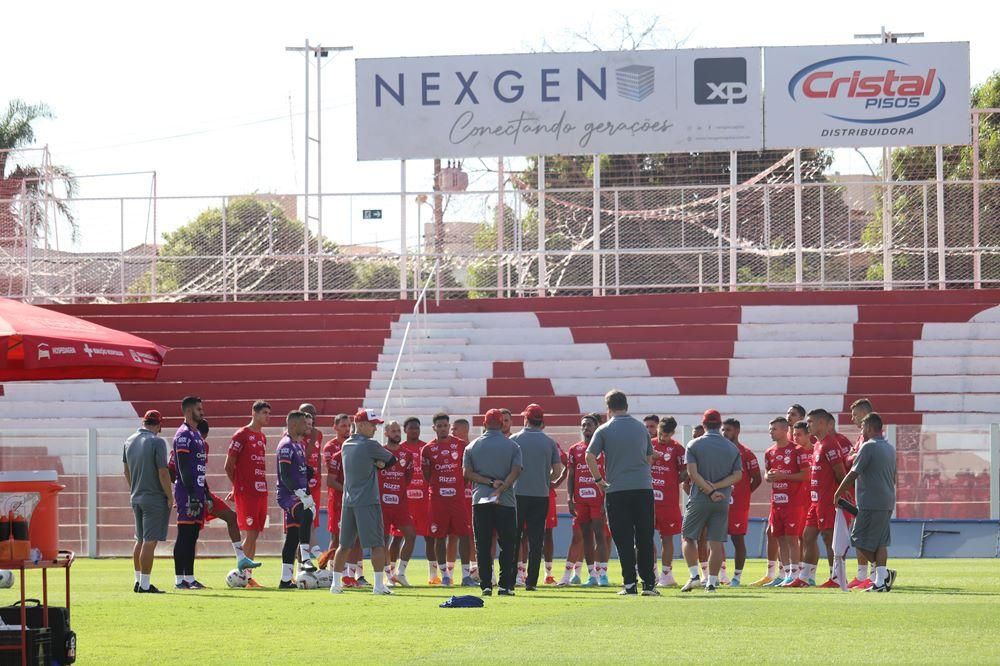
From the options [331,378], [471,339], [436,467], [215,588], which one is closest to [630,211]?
[471,339]

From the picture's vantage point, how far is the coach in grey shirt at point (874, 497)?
54.0ft

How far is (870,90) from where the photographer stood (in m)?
30.6

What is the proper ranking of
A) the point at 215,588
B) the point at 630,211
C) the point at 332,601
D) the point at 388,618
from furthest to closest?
the point at 630,211
the point at 215,588
the point at 332,601
the point at 388,618

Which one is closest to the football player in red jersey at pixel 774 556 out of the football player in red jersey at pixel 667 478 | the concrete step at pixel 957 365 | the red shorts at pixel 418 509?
the football player in red jersey at pixel 667 478

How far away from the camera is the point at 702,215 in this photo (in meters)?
29.2

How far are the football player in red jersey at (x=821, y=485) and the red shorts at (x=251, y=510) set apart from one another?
5692 millimetres

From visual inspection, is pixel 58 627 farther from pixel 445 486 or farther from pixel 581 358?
pixel 581 358

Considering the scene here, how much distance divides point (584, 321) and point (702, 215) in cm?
287

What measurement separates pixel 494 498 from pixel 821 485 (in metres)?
3.69

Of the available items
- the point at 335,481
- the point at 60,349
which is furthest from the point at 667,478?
the point at 60,349

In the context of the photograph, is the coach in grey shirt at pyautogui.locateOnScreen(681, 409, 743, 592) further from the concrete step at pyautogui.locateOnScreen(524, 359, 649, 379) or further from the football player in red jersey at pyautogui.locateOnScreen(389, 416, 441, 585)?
the concrete step at pyautogui.locateOnScreen(524, 359, 649, 379)

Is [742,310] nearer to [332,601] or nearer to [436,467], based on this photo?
[436,467]

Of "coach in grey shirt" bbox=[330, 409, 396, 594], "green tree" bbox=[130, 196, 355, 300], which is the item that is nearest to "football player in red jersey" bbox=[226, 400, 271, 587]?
"coach in grey shirt" bbox=[330, 409, 396, 594]

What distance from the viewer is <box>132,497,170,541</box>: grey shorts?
17.1 m
